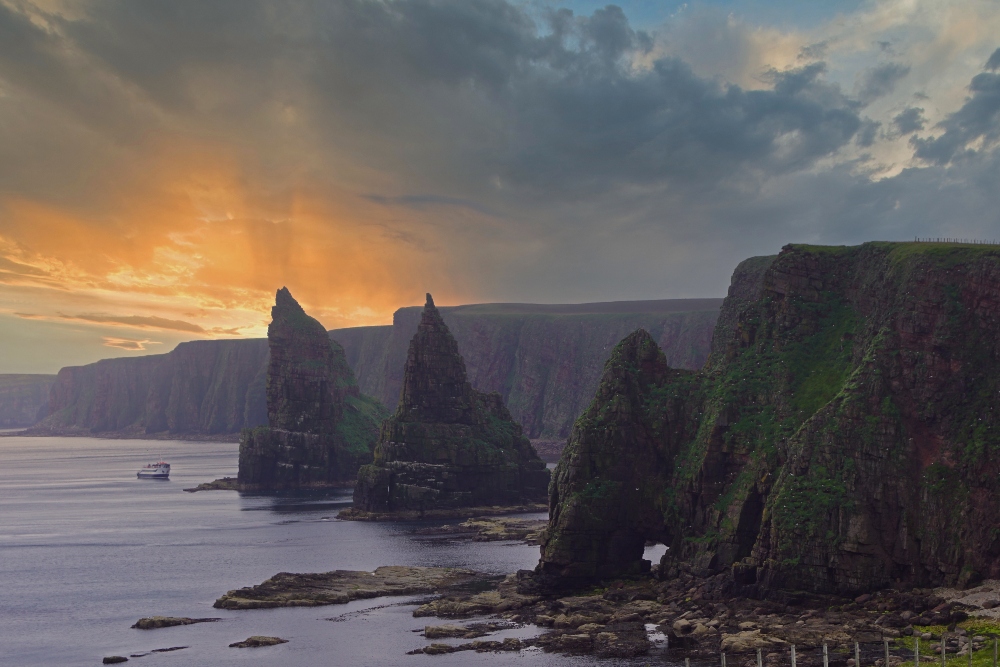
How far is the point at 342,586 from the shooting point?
400 feet

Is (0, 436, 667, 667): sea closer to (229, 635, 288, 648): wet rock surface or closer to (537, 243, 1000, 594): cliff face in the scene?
(229, 635, 288, 648): wet rock surface

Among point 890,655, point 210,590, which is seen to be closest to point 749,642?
point 890,655

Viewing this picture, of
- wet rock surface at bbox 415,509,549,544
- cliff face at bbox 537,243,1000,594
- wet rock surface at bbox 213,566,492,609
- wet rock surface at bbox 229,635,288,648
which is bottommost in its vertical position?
wet rock surface at bbox 229,635,288,648

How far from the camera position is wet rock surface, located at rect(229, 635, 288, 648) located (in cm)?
9494

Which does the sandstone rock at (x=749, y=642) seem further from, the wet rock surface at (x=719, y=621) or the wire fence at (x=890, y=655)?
the wire fence at (x=890, y=655)

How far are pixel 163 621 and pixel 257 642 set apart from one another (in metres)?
15.9

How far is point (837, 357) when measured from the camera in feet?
364

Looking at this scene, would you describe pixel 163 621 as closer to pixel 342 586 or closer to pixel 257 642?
pixel 257 642

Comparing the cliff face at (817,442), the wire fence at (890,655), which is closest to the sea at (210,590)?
the wire fence at (890,655)

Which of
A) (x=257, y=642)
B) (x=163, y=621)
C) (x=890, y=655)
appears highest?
(x=890, y=655)

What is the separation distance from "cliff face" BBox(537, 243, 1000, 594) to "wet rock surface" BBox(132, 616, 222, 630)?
35.2m

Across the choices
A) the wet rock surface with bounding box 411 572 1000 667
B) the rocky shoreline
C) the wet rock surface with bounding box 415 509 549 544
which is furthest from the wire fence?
the rocky shoreline

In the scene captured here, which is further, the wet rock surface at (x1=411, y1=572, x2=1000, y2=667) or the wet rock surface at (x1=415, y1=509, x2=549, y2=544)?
the wet rock surface at (x1=415, y1=509, x2=549, y2=544)

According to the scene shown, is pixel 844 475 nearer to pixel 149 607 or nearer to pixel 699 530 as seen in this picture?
pixel 699 530
